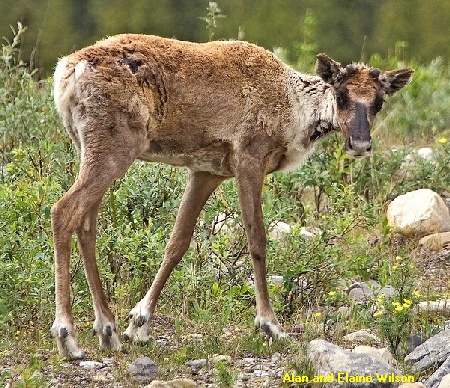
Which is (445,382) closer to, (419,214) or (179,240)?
(179,240)

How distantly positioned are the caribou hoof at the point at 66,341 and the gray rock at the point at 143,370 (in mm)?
499

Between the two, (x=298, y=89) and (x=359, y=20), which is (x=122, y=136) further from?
(x=359, y=20)

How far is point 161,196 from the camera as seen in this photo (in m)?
10.3

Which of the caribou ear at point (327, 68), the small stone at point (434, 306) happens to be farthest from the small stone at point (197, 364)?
the caribou ear at point (327, 68)

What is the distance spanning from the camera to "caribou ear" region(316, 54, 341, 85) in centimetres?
933

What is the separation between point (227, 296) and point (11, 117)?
396cm

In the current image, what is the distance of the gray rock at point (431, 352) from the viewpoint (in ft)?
25.7

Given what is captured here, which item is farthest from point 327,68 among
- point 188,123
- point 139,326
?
point 139,326

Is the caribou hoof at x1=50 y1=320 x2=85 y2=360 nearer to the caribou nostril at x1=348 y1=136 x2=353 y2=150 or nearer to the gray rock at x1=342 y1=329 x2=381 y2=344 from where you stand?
the gray rock at x1=342 y1=329 x2=381 y2=344

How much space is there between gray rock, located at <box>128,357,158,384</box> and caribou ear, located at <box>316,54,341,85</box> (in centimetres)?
312

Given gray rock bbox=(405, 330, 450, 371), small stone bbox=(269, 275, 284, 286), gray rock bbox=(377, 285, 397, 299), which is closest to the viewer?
gray rock bbox=(405, 330, 450, 371)

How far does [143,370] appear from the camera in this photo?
7648 millimetres

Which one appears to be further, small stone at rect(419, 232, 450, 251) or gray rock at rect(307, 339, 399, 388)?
small stone at rect(419, 232, 450, 251)

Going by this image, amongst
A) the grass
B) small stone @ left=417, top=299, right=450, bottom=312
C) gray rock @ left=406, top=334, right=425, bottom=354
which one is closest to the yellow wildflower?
the grass
